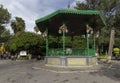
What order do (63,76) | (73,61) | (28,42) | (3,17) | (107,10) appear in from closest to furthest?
(63,76) → (73,61) → (28,42) → (107,10) → (3,17)

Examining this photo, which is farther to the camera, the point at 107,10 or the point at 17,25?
the point at 17,25

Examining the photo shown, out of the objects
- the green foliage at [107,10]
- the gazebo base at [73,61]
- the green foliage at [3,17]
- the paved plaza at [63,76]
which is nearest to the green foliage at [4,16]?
the green foliage at [3,17]

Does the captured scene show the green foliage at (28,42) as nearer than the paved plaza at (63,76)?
No

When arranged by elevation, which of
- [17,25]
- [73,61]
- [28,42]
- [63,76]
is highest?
[17,25]

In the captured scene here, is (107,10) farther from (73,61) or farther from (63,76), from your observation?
(63,76)

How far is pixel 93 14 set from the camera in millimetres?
21031

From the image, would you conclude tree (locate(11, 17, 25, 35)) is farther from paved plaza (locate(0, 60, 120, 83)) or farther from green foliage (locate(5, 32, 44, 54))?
paved plaza (locate(0, 60, 120, 83))

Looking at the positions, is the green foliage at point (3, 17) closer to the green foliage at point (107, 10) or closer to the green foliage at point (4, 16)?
the green foliage at point (4, 16)

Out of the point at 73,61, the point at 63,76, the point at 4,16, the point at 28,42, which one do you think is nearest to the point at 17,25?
the point at 4,16

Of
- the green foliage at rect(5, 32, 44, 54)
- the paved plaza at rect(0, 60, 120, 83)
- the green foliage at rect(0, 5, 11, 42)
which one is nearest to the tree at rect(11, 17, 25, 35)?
the green foliage at rect(0, 5, 11, 42)

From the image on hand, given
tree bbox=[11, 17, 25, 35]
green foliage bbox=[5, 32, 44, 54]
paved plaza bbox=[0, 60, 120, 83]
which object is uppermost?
tree bbox=[11, 17, 25, 35]

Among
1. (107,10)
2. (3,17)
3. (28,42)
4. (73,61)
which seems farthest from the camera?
(3,17)

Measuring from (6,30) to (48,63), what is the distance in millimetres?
49168

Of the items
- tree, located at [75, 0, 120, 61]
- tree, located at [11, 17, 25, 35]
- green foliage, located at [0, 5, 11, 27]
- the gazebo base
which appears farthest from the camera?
tree, located at [11, 17, 25, 35]
